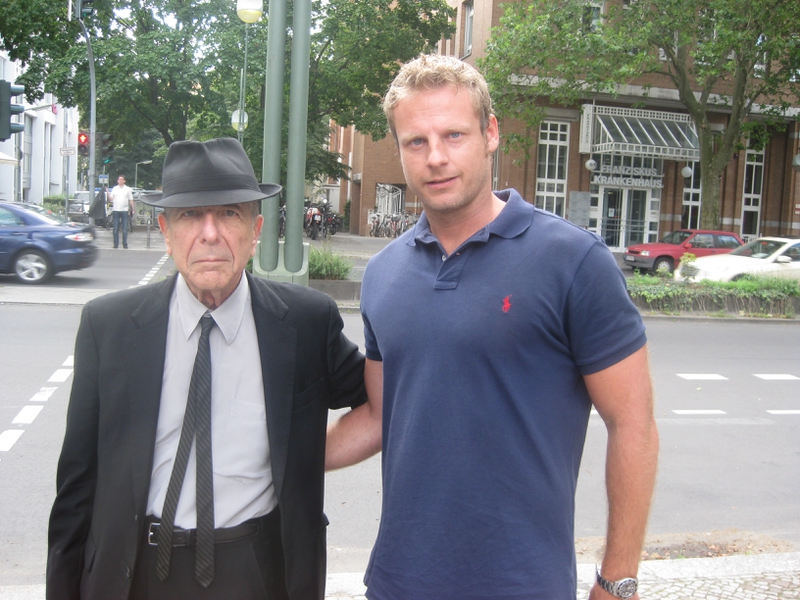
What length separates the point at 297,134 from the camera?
32.8ft

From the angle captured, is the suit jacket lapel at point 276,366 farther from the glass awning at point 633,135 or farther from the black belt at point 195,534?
the glass awning at point 633,135

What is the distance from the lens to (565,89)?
77.7ft

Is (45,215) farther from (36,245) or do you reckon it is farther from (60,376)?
(60,376)

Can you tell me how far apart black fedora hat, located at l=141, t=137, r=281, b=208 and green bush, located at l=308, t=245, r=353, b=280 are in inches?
476

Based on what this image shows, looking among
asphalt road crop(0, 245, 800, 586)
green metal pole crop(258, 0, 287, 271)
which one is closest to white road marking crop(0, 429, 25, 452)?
asphalt road crop(0, 245, 800, 586)

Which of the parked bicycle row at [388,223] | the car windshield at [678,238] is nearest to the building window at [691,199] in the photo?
the car windshield at [678,238]

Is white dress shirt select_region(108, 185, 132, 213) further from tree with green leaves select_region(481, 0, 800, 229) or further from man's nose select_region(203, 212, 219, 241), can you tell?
man's nose select_region(203, 212, 219, 241)

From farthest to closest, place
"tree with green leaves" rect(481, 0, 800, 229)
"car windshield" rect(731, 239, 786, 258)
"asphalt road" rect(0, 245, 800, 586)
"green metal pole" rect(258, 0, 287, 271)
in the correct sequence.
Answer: "tree with green leaves" rect(481, 0, 800, 229)
"car windshield" rect(731, 239, 786, 258)
"green metal pole" rect(258, 0, 287, 271)
"asphalt road" rect(0, 245, 800, 586)

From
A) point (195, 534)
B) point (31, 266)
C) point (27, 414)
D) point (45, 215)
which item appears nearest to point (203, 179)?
point (195, 534)

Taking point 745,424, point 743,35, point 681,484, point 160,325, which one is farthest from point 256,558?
point 743,35

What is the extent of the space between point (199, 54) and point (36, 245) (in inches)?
478

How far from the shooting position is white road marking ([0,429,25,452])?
6.12 m

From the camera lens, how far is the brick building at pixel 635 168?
105 ft

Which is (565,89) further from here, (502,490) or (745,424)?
(502,490)
